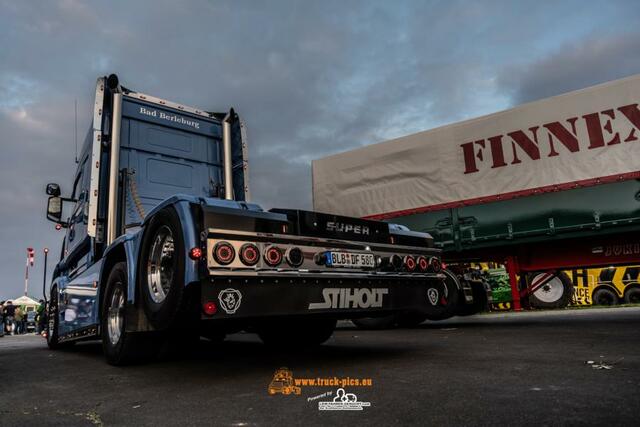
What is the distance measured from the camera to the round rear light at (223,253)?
321 cm

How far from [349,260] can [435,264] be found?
45.6 inches

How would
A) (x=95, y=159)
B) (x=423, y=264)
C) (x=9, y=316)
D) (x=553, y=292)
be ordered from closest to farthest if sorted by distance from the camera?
1. (x=423, y=264)
2. (x=95, y=159)
3. (x=553, y=292)
4. (x=9, y=316)

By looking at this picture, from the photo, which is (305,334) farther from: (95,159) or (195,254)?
(95,159)

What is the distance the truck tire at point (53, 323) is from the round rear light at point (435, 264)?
5.76 m

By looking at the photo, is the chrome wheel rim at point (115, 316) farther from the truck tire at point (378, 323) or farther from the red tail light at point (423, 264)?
the truck tire at point (378, 323)

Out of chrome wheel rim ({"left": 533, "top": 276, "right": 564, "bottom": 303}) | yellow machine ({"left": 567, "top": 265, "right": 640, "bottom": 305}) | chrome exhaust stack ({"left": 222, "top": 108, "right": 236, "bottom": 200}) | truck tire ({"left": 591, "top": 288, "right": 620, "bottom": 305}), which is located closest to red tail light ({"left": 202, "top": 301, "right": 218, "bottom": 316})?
chrome exhaust stack ({"left": 222, "top": 108, "right": 236, "bottom": 200})

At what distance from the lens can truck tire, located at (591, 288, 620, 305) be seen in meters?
15.4

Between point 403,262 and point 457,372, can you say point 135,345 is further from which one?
point 457,372

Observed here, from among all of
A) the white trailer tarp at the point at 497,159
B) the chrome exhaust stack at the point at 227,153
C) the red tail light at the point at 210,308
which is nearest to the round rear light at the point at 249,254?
the red tail light at the point at 210,308

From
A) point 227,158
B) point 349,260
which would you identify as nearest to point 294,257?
point 349,260

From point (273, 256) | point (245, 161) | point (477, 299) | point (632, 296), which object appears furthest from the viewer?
point (632, 296)

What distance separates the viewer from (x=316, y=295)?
3.64 metres

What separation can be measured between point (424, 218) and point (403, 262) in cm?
456

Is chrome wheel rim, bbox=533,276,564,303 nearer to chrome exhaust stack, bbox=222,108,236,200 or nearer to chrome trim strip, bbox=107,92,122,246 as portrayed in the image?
chrome exhaust stack, bbox=222,108,236,200
